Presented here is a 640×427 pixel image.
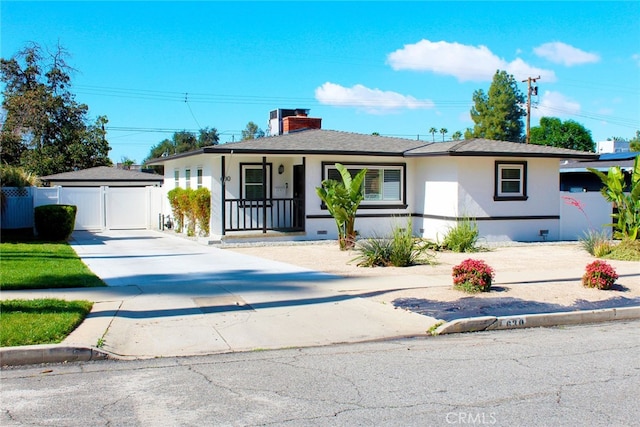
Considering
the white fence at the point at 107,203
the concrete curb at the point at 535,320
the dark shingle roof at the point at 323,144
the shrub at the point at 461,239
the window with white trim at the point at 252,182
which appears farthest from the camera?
the white fence at the point at 107,203

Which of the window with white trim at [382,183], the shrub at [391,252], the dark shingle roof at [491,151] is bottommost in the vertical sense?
the shrub at [391,252]

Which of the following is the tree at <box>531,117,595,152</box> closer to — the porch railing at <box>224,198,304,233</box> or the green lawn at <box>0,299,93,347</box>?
the porch railing at <box>224,198,304,233</box>

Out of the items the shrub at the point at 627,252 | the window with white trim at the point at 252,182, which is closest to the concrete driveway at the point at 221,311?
the window with white trim at the point at 252,182

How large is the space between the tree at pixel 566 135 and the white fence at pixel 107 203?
38.0m

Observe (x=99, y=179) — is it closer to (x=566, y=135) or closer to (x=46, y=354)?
(x=46, y=354)

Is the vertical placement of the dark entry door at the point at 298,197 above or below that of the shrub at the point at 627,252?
above

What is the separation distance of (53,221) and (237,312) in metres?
13.8

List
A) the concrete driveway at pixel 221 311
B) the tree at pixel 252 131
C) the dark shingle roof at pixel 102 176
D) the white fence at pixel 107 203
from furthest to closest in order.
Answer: the tree at pixel 252 131
the dark shingle roof at pixel 102 176
the white fence at pixel 107 203
the concrete driveway at pixel 221 311

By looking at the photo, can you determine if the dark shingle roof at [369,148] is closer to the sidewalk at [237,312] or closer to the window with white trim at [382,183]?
the window with white trim at [382,183]

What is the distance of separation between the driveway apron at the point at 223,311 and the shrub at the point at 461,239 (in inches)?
239

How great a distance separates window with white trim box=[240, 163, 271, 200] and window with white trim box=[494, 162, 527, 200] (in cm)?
769

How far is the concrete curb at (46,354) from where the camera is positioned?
23.7ft

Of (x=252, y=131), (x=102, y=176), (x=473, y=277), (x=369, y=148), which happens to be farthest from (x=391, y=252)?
(x=252, y=131)

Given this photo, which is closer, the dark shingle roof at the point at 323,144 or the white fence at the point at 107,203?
the dark shingle roof at the point at 323,144
